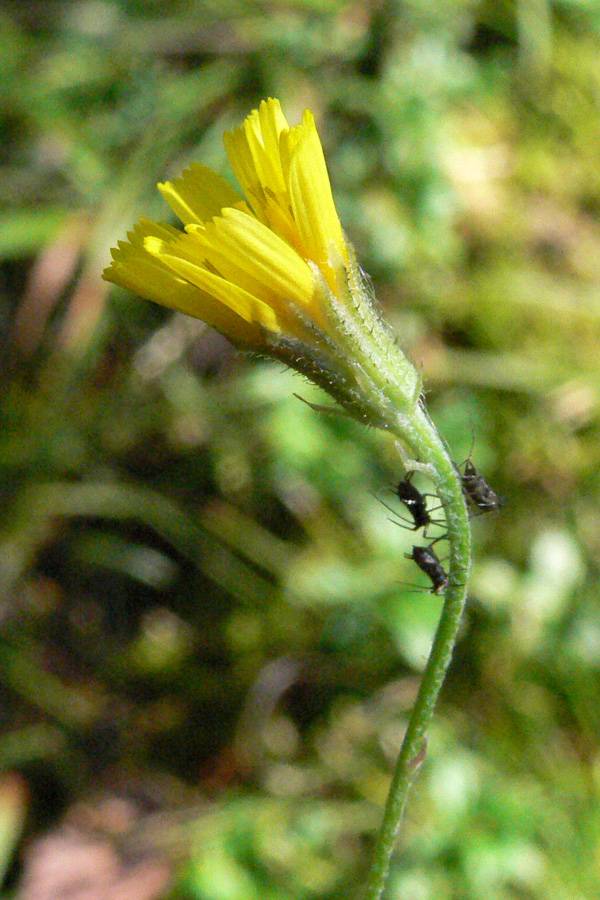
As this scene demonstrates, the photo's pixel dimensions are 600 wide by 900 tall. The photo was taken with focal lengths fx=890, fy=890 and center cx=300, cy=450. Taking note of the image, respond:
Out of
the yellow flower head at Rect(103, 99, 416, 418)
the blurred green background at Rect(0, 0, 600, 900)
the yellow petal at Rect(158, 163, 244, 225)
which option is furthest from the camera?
the blurred green background at Rect(0, 0, 600, 900)

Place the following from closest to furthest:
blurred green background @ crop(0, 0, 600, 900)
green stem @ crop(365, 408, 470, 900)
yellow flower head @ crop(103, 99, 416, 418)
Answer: green stem @ crop(365, 408, 470, 900) < yellow flower head @ crop(103, 99, 416, 418) < blurred green background @ crop(0, 0, 600, 900)

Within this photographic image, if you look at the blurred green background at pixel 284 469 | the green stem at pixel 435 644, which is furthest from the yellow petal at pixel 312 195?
the blurred green background at pixel 284 469

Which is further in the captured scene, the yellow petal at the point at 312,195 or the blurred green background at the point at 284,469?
the blurred green background at the point at 284,469

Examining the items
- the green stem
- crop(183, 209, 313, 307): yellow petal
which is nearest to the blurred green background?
the green stem

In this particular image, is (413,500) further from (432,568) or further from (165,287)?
(165,287)

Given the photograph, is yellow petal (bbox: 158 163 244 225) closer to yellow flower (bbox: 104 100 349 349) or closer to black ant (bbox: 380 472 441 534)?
yellow flower (bbox: 104 100 349 349)

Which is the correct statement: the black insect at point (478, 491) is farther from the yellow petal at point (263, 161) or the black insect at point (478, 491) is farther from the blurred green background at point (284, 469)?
the blurred green background at point (284, 469)
